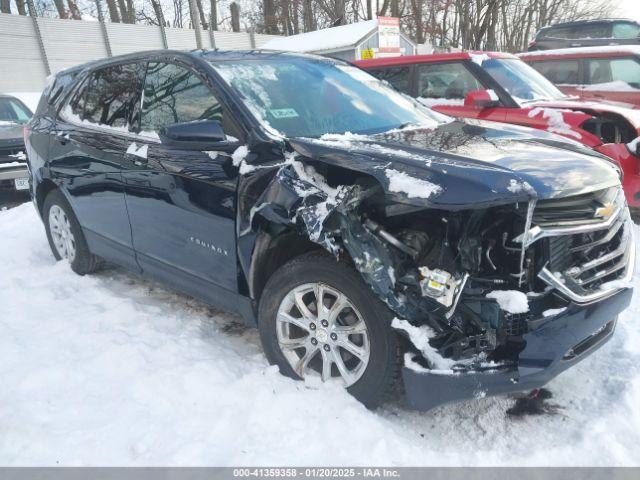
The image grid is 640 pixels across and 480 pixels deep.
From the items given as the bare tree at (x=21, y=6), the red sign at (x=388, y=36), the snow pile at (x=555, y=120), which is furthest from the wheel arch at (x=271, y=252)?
the bare tree at (x=21, y=6)

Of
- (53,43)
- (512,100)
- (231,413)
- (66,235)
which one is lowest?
(231,413)

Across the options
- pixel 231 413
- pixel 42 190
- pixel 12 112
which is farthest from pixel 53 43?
pixel 231 413

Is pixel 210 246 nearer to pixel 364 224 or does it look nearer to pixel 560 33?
pixel 364 224

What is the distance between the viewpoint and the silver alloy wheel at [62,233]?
4488mm

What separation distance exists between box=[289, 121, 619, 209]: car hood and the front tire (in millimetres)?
496

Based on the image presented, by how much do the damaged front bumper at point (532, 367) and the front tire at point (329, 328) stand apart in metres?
0.16

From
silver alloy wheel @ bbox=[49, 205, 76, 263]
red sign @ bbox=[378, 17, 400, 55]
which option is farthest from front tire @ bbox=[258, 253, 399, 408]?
red sign @ bbox=[378, 17, 400, 55]

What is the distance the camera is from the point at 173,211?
319cm

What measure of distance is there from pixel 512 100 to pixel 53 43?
20.9m

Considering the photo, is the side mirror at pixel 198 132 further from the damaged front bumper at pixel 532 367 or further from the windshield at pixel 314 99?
Answer: the damaged front bumper at pixel 532 367

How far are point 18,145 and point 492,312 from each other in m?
8.24

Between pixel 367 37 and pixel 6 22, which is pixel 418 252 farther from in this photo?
pixel 6 22

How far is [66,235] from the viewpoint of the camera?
454 cm

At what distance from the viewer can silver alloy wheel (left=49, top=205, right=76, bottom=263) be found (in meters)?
4.49
